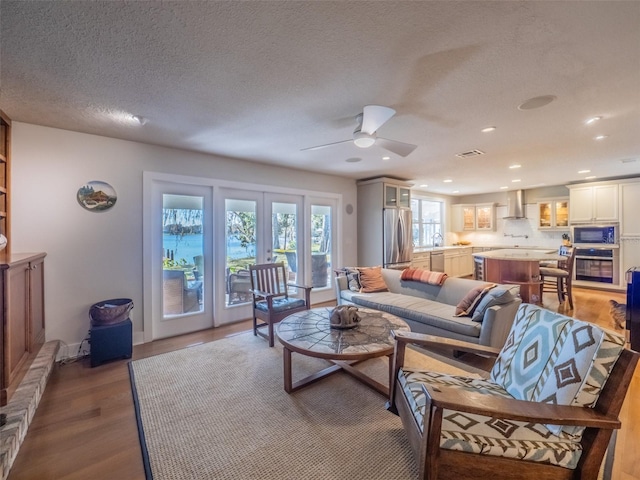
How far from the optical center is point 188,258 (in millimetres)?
3873

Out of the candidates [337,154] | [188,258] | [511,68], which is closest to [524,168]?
[337,154]

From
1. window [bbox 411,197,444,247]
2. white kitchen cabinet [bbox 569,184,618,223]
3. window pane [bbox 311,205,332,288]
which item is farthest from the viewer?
window [bbox 411,197,444,247]

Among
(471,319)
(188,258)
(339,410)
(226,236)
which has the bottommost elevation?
(339,410)

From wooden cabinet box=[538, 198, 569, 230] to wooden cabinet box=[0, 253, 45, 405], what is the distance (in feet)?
31.1

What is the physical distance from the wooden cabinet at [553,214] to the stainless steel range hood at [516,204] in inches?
15.6

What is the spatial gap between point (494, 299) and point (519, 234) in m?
6.27

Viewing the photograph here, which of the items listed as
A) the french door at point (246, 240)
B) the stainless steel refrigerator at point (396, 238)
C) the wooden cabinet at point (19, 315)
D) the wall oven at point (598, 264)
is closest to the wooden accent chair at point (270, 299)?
the french door at point (246, 240)

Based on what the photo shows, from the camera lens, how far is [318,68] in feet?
6.29

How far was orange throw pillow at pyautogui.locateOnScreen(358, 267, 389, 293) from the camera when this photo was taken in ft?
13.7

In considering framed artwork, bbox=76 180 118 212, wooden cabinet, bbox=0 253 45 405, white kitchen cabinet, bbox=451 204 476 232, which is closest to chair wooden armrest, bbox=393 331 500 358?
wooden cabinet, bbox=0 253 45 405

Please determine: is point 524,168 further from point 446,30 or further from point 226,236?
point 226,236

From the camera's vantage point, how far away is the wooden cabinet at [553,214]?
6910 mm

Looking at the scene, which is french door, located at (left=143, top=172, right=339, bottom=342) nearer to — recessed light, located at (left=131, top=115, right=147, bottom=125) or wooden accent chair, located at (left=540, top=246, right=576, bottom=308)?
recessed light, located at (left=131, top=115, right=147, bottom=125)

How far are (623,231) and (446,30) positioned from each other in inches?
283
